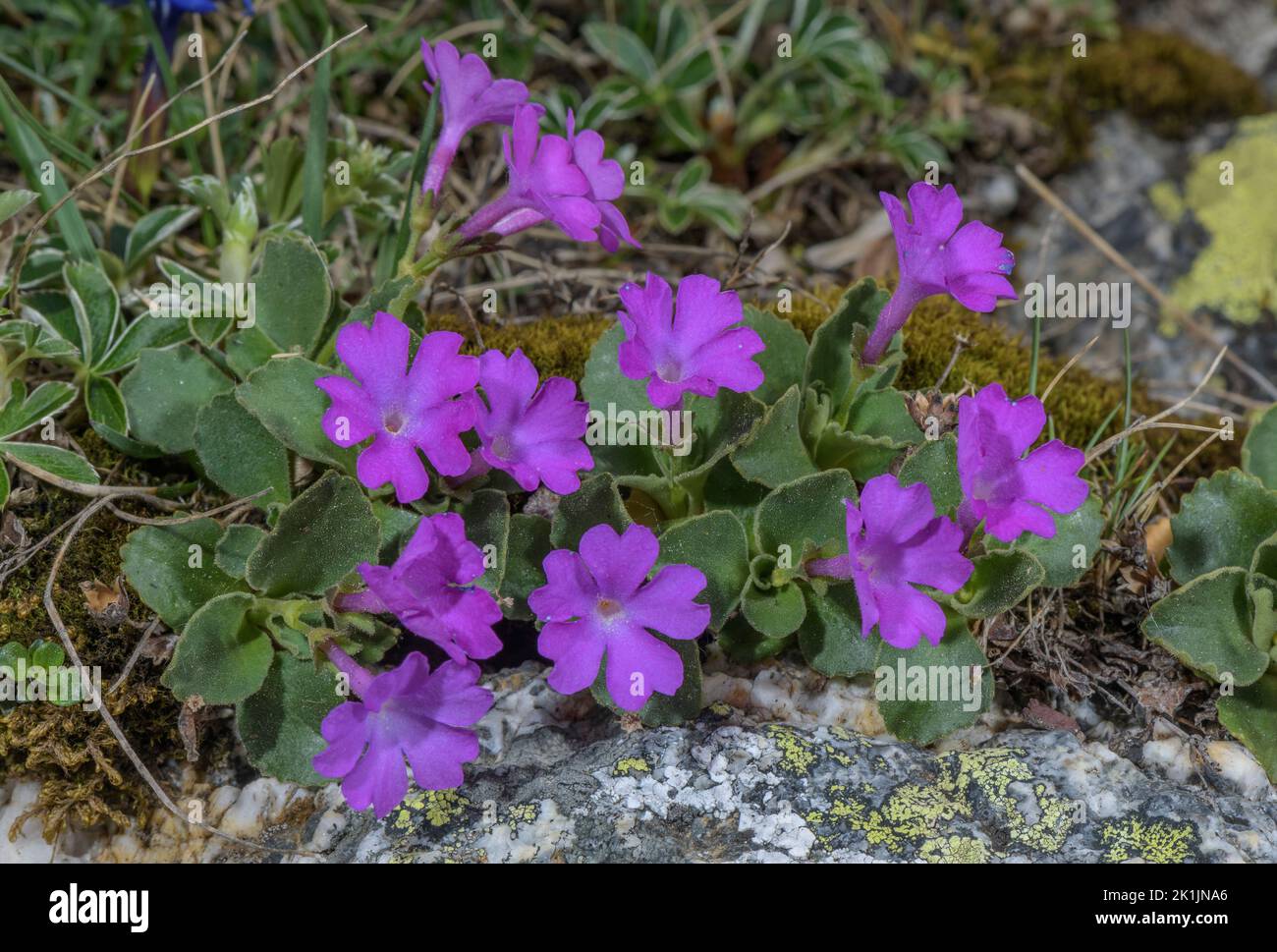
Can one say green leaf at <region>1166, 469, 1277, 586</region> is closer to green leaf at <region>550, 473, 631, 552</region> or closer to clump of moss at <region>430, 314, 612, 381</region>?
green leaf at <region>550, 473, 631, 552</region>

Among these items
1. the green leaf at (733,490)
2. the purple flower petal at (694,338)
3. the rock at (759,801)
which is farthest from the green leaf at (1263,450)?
the purple flower petal at (694,338)

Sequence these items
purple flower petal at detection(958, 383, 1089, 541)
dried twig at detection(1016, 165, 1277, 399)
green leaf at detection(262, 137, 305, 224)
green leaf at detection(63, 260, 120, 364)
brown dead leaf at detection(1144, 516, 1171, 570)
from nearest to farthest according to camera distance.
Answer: purple flower petal at detection(958, 383, 1089, 541) < green leaf at detection(63, 260, 120, 364) < brown dead leaf at detection(1144, 516, 1171, 570) < green leaf at detection(262, 137, 305, 224) < dried twig at detection(1016, 165, 1277, 399)

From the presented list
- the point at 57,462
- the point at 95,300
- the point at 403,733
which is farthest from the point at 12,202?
the point at 403,733

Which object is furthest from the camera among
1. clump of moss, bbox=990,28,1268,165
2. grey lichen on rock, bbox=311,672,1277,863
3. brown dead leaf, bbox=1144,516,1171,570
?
clump of moss, bbox=990,28,1268,165

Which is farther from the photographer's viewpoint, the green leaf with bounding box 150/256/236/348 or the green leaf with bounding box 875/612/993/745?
the green leaf with bounding box 150/256/236/348

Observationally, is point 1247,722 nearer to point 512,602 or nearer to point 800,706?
point 800,706

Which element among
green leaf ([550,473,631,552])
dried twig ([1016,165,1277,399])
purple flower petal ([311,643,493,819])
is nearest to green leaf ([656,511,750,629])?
green leaf ([550,473,631,552])

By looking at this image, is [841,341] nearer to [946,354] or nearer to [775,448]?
[775,448]

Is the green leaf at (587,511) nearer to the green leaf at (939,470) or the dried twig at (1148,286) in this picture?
the green leaf at (939,470)
